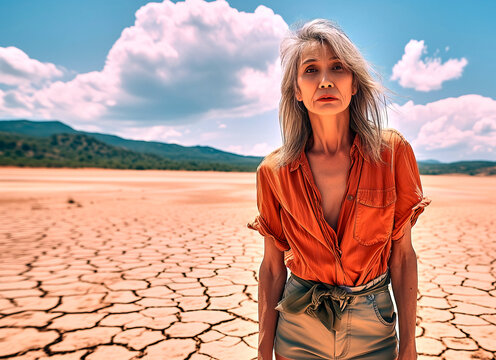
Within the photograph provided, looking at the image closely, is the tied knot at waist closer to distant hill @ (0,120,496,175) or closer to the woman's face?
the woman's face

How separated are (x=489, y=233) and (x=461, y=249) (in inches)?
57.6

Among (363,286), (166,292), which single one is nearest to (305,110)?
(363,286)

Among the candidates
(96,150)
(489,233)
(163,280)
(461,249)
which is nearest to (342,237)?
(163,280)

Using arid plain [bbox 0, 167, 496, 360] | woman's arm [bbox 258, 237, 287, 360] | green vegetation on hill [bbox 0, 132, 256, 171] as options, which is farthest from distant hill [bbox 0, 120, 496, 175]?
woman's arm [bbox 258, 237, 287, 360]

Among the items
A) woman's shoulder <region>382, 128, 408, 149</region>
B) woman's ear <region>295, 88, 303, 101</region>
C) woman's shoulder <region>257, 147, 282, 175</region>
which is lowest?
woman's shoulder <region>257, 147, 282, 175</region>

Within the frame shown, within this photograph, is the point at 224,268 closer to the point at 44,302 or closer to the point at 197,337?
the point at 197,337

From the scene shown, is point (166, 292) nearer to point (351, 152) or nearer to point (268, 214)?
point (268, 214)

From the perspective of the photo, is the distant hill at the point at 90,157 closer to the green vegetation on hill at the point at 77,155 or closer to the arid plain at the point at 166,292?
the green vegetation on hill at the point at 77,155

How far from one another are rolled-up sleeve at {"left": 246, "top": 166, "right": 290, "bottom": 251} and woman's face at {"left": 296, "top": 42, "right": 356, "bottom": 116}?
25cm

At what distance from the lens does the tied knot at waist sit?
0.90 meters

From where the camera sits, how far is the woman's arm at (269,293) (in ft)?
3.47

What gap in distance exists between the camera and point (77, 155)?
5331cm

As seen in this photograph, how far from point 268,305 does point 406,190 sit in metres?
0.54

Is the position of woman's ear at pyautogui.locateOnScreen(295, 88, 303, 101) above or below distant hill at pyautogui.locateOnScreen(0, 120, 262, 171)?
below
